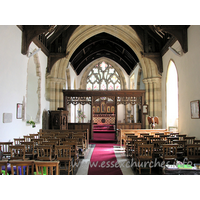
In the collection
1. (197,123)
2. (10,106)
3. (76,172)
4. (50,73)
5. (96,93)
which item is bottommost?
(76,172)

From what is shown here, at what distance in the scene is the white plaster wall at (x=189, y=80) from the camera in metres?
7.44

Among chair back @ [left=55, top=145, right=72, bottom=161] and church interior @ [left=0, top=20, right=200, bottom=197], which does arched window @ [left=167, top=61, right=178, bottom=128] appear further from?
chair back @ [left=55, top=145, right=72, bottom=161]

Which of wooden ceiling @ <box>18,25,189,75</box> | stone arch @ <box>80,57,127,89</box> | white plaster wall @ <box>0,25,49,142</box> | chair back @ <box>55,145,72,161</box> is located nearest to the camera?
chair back @ <box>55,145,72,161</box>

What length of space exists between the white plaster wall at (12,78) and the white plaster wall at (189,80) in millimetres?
6096

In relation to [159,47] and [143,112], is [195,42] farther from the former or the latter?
[143,112]

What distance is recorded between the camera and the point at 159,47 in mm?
11867

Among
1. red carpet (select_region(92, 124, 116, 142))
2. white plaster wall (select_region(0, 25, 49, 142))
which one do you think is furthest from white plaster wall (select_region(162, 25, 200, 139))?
red carpet (select_region(92, 124, 116, 142))

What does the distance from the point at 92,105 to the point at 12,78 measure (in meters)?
6.28

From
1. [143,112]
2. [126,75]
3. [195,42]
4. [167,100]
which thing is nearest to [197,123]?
[195,42]

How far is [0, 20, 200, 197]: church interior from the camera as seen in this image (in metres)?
5.37

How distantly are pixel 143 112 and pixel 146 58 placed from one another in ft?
10.1

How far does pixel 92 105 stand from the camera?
13016mm

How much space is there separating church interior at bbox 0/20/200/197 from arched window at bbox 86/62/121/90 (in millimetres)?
2143

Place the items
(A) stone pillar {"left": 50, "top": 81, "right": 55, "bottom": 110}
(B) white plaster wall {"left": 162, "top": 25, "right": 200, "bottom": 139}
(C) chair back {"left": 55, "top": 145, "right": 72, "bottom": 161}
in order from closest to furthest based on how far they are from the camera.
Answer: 1. (C) chair back {"left": 55, "top": 145, "right": 72, "bottom": 161}
2. (B) white plaster wall {"left": 162, "top": 25, "right": 200, "bottom": 139}
3. (A) stone pillar {"left": 50, "top": 81, "right": 55, "bottom": 110}
